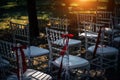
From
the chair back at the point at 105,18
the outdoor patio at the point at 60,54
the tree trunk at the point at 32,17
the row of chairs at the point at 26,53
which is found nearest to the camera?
the row of chairs at the point at 26,53

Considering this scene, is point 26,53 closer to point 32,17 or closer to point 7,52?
point 7,52

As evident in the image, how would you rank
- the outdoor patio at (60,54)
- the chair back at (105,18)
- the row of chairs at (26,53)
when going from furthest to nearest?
the chair back at (105,18), the outdoor patio at (60,54), the row of chairs at (26,53)

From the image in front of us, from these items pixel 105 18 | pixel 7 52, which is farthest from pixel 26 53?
pixel 105 18

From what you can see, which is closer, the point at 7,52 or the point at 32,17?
the point at 7,52

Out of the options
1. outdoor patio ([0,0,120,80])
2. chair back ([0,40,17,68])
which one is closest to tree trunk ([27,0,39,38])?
outdoor patio ([0,0,120,80])

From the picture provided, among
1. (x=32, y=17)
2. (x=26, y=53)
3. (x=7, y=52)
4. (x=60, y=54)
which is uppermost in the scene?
(x=32, y=17)

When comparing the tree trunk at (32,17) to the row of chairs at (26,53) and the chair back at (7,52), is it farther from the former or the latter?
the chair back at (7,52)

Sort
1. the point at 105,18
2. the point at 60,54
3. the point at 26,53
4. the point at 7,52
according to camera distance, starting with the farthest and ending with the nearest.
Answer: the point at 105,18, the point at 26,53, the point at 60,54, the point at 7,52

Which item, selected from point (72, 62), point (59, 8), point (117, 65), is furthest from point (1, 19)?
point (72, 62)

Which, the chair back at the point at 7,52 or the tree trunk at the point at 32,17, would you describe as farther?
the tree trunk at the point at 32,17

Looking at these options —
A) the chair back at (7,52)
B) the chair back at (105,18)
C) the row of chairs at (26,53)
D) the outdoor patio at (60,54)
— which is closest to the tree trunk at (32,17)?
the outdoor patio at (60,54)

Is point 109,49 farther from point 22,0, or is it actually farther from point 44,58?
point 22,0

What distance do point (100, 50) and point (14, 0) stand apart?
56.8 feet

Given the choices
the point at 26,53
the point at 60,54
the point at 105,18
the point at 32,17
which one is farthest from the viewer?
the point at 32,17
